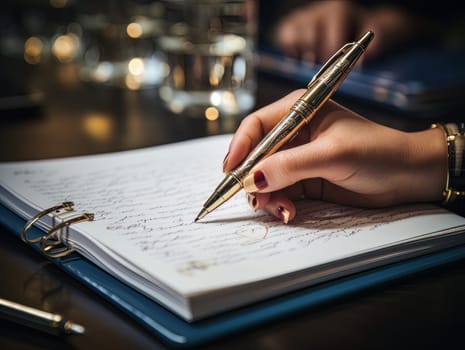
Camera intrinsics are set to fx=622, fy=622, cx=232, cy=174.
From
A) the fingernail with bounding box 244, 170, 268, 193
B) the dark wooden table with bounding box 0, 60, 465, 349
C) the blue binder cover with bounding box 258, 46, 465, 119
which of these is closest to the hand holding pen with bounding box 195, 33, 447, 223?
the fingernail with bounding box 244, 170, 268, 193

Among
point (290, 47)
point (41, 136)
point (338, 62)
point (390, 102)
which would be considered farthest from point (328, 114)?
point (290, 47)

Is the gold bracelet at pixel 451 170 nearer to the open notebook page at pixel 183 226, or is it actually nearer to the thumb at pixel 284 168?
the open notebook page at pixel 183 226

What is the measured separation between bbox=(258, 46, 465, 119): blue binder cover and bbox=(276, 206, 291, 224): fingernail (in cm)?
42

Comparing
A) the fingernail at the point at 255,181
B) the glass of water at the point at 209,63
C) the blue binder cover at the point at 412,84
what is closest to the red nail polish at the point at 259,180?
the fingernail at the point at 255,181

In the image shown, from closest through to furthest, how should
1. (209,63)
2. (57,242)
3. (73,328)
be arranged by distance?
(73,328) → (57,242) → (209,63)

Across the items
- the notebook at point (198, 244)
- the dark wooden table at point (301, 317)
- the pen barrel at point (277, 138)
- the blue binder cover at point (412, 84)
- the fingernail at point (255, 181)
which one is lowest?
the dark wooden table at point (301, 317)

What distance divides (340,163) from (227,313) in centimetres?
20

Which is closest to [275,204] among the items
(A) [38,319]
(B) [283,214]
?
(B) [283,214]

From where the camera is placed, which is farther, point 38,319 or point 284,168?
point 284,168

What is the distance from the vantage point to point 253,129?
662mm

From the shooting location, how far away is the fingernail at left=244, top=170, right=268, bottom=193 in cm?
59

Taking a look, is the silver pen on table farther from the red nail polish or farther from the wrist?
the wrist

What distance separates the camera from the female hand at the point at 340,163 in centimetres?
59

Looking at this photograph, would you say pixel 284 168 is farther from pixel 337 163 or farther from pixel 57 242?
pixel 57 242
